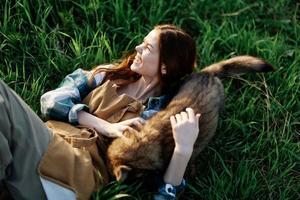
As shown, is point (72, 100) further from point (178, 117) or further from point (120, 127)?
point (178, 117)

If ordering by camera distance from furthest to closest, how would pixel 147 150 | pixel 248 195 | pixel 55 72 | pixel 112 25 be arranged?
pixel 112 25 → pixel 55 72 → pixel 248 195 → pixel 147 150

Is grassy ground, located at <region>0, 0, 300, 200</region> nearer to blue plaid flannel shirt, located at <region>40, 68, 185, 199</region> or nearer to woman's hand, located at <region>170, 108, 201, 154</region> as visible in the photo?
blue plaid flannel shirt, located at <region>40, 68, 185, 199</region>

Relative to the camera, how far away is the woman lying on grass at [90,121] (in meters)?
2.74

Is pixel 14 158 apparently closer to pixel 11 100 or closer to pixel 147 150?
pixel 11 100

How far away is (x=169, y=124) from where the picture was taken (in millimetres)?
3061

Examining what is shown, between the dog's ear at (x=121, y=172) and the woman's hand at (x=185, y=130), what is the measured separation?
270mm

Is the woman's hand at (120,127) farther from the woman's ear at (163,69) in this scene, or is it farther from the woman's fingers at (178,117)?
the woman's ear at (163,69)

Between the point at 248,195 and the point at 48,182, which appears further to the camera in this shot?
the point at 248,195

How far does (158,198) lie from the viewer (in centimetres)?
309

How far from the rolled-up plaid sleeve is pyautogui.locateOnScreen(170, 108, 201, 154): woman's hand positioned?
55cm

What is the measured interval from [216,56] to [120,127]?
3.70 feet

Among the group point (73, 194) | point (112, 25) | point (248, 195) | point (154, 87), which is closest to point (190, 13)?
point (112, 25)

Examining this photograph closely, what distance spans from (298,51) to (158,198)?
1657mm

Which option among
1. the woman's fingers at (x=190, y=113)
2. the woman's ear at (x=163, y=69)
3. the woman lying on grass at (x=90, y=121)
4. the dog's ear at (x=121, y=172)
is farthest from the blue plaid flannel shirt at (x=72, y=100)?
the dog's ear at (x=121, y=172)
